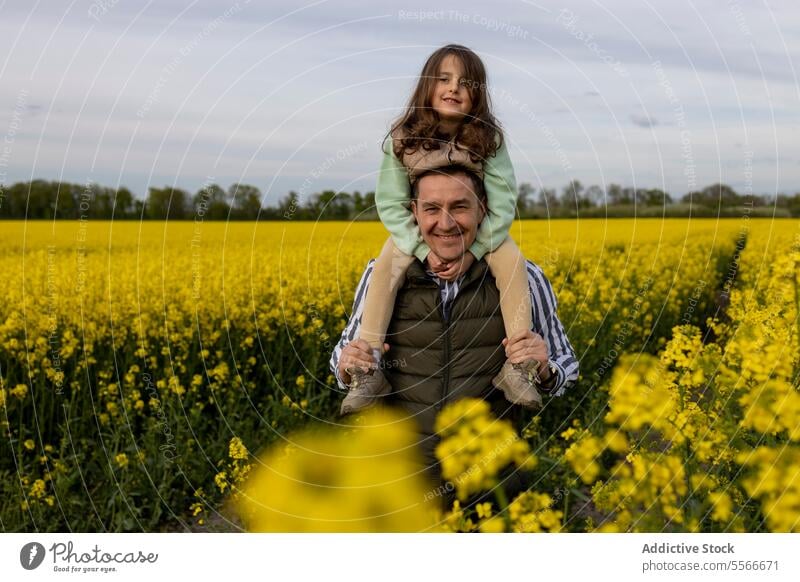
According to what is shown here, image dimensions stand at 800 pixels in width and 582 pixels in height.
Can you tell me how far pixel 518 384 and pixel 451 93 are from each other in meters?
0.92

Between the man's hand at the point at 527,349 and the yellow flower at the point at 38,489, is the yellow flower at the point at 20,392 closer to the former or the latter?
the yellow flower at the point at 38,489

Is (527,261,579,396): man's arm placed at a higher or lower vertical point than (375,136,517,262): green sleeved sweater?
lower

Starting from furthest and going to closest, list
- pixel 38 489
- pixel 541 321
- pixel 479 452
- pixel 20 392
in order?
pixel 20 392 → pixel 38 489 → pixel 541 321 → pixel 479 452

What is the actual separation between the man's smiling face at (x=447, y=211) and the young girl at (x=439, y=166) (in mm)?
46

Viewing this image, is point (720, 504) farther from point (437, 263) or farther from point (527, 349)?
point (437, 263)

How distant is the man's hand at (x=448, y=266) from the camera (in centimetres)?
262

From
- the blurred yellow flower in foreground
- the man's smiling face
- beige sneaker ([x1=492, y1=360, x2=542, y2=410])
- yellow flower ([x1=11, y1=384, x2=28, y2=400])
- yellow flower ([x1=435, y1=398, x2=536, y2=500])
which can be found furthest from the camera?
yellow flower ([x1=11, y1=384, x2=28, y2=400])

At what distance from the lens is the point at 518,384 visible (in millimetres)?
2619

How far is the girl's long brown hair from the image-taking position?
2572mm

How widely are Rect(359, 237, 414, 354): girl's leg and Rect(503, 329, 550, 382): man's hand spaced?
0.40 metres

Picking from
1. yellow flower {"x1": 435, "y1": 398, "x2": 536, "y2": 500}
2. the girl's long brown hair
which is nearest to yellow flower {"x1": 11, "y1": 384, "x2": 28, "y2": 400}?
the girl's long brown hair

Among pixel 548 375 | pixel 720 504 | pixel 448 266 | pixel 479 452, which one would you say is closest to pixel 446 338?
pixel 448 266
